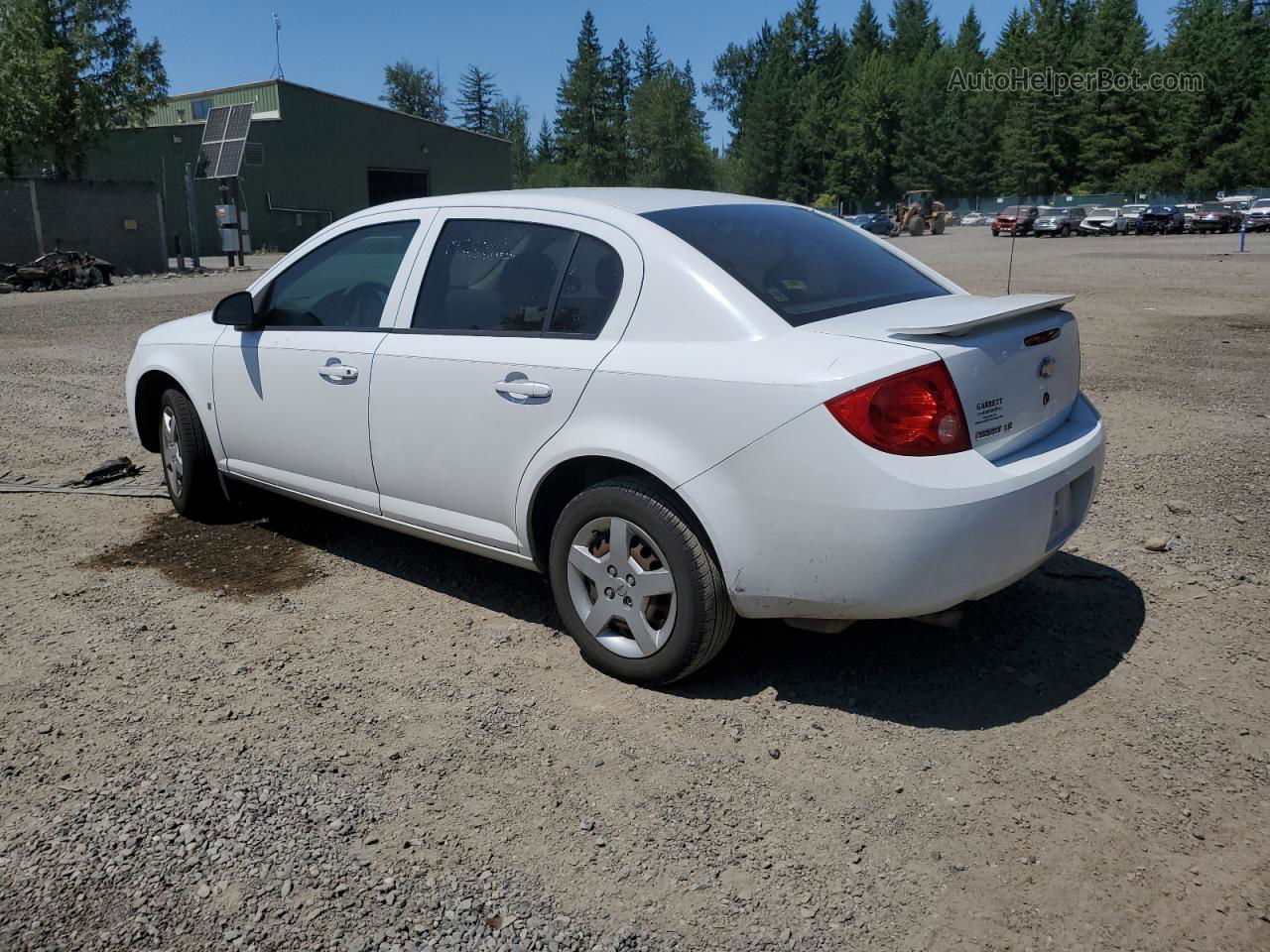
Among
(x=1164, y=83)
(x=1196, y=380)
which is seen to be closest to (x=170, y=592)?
(x=1196, y=380)

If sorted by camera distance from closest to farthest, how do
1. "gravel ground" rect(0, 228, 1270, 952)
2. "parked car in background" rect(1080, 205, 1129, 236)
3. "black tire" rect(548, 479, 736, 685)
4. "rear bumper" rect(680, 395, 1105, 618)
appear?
1. "gravel ground" rect(0, 228, 1270, 952)
2. "rear bumper" rect(680, 395, 1105, 618)
3. "black tire" rect(548, 479, 736, 685)
4. "parked car in background" rect(1080, 205, 1129, 236)

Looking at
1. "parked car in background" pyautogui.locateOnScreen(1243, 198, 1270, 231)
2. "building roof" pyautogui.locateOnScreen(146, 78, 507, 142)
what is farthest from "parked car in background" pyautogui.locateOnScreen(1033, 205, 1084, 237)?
"building roof" pyautogui.locateOnScreen(146, 78, 507, 142)

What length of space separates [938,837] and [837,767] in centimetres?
42

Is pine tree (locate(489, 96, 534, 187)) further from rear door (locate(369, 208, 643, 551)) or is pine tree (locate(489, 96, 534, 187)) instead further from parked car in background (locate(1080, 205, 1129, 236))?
rear door (locate(369, 208, 643, 551))

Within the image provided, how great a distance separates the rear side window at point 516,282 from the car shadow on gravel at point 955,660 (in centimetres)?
136

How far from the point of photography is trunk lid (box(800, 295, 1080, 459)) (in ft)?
10.6

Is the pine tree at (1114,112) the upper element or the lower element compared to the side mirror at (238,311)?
upper

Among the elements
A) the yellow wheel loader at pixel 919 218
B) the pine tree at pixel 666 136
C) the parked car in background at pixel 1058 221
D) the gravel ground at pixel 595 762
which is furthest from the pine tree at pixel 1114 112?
the gravel ground at pixel 595 762

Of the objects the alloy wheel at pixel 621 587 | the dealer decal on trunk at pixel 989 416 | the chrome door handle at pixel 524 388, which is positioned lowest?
the alloy wheel at pixel 621 587

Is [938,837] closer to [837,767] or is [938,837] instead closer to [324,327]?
[837,767]

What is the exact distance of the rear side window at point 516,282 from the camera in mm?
3770

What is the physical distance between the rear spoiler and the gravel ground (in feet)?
4.09

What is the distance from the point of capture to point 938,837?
2811mm

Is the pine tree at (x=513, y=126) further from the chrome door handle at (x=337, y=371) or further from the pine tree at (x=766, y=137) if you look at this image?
the chrome door handle at (x=337, y=371)
